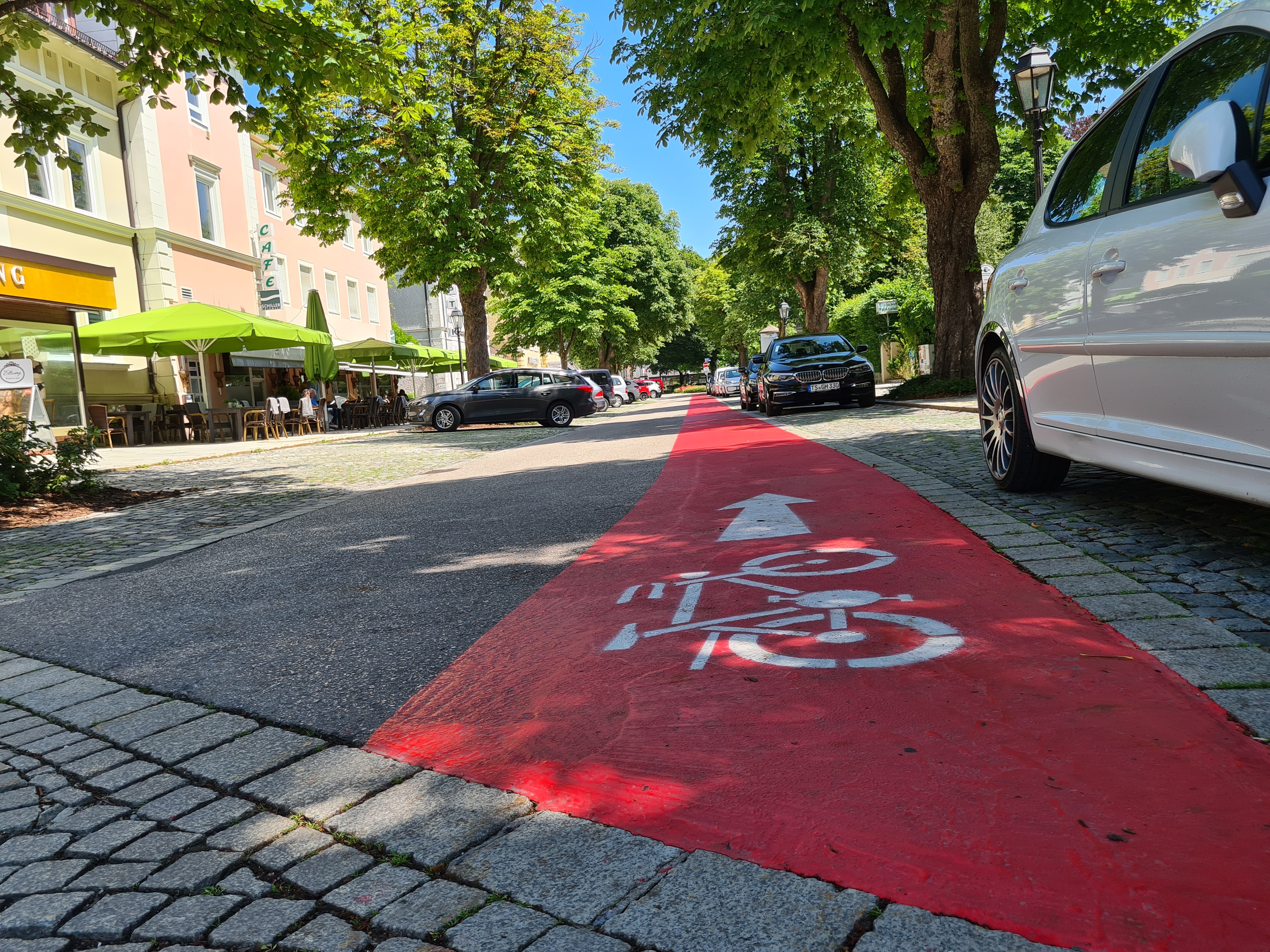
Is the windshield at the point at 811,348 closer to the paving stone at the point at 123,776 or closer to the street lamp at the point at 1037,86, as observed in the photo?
the street lamp at the point at 1037,86

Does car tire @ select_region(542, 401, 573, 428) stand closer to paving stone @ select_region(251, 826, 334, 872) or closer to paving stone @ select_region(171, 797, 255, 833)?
paving stone @ select_region(171, 797, 255, 833)

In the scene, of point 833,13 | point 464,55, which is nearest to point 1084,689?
point 833,13

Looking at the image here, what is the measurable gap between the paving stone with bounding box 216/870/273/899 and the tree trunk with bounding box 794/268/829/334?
108 feet

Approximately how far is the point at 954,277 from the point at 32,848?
677 inches

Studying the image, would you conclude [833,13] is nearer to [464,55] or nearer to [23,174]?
[464,55]

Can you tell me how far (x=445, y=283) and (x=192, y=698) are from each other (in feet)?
72.3

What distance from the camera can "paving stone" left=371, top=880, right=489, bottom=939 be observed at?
1.88m

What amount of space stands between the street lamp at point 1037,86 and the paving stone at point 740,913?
13607 mm

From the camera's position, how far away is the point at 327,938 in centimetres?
187

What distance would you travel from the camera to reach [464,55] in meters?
24.0

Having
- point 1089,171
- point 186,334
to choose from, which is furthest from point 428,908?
point 186,334

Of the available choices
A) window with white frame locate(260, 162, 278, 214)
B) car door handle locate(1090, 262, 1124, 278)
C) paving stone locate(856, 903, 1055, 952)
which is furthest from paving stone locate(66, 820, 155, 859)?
window with white frame locate(260, 162, 278, 214)

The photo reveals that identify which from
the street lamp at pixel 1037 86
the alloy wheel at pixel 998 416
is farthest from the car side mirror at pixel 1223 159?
the street lamp at pixel 1037 86

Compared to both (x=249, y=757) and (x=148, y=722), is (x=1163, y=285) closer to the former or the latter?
(x=249, y=757)
